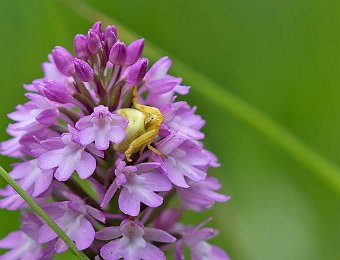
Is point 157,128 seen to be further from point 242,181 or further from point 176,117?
point 242,181

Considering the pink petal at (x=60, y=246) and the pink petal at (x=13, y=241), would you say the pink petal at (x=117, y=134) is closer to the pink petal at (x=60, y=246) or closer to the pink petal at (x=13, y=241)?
the pink petal at (x=60, y=246)

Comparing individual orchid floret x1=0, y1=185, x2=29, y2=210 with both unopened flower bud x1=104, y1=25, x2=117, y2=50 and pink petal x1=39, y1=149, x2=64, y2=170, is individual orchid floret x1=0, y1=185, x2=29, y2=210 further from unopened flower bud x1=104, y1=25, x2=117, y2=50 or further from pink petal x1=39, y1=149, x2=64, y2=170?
unopened flower bud x1=104, y1=25, x2=117, y2=50

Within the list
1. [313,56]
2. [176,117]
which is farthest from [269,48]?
[176,117]

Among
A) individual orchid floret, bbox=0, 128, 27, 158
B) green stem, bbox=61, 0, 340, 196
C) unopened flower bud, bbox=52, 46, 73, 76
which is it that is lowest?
individual orchid floret, bbox=0, 128, 27, 158

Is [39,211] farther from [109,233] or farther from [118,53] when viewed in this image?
[118,53]

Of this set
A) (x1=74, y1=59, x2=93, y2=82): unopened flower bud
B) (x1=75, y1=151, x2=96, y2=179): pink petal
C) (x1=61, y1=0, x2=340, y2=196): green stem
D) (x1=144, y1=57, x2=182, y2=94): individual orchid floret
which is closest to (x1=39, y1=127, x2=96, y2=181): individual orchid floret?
(x1=75, y1=151, x2=96, y2=179): pink petal
